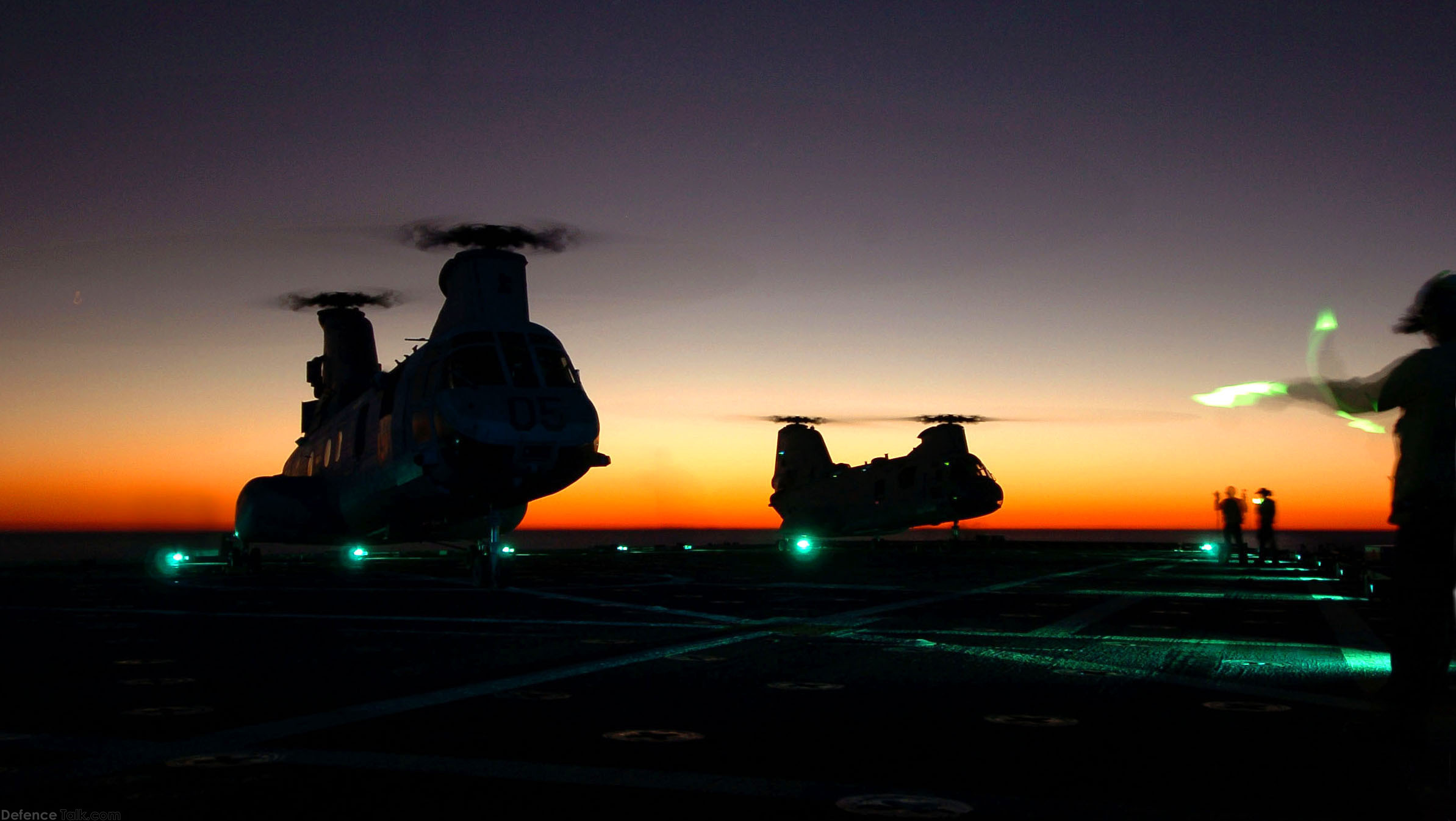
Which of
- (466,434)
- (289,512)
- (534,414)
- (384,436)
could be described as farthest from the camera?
(289,512)

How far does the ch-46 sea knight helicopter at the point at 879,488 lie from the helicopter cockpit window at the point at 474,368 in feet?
90.6

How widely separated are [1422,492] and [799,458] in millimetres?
55752

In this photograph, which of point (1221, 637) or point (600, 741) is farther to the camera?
point (1221, 637)

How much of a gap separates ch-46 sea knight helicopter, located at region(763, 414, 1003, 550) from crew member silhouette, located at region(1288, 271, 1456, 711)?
124 feet

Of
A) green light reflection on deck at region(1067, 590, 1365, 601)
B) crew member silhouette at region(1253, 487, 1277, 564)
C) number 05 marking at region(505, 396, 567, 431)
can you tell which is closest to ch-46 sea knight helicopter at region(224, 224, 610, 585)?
number 05 marking at region(505, 396, 567, 431)

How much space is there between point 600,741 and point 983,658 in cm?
432

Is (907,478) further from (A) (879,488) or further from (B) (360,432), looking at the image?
(B) (360,432)

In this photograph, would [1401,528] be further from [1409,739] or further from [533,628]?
[533,628]

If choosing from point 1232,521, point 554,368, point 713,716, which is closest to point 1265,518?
point 1232,521

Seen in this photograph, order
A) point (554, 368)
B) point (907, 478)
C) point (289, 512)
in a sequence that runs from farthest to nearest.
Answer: point (907, 478) < point (289, 512) < point (554, 368)

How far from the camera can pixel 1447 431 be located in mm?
5691

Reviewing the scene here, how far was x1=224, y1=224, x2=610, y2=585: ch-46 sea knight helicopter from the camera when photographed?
18.4 metres

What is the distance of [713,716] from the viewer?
5887 millimetres

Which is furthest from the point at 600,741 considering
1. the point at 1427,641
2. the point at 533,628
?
the point at 533,628
